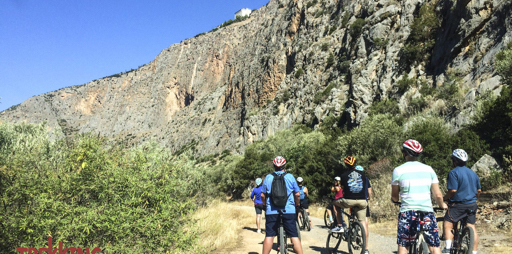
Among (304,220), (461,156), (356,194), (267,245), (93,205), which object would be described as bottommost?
(304,220)

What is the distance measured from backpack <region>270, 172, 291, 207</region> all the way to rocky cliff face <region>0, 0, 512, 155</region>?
14.1 feet

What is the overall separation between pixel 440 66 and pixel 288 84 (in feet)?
110

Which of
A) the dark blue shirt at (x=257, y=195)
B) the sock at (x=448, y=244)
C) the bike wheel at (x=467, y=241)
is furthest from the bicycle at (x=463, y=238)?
the dark blue shirt at (x=257, y=195)

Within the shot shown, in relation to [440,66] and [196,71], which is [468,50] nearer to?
[440,66]

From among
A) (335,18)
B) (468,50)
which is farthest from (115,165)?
(335,18)

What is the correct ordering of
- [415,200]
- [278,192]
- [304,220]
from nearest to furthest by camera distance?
[415,200]
[278,192]
[304,220]

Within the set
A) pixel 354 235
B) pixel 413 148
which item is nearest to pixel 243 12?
pixel 354 235

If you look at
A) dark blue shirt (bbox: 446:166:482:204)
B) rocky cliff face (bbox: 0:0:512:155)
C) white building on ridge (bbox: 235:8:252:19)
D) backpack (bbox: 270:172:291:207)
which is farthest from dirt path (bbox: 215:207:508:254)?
white building on ridge (bbox: 235:8:252:19)

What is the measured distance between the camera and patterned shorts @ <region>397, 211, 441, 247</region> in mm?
4270

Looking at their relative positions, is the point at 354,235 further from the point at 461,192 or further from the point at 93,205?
the point at 93,205

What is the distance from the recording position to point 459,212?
5.55 m

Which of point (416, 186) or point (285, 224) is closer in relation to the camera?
point (416, 186)

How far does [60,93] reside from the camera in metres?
136

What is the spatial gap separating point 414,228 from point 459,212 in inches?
71.9
